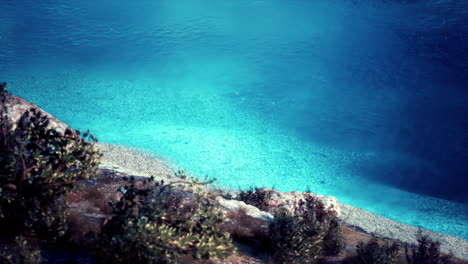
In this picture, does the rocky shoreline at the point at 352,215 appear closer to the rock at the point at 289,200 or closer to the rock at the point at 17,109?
the rock at the point at 289,200

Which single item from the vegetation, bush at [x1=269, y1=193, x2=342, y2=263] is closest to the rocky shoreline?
bush at [x1=269, y1=193, x2=342, y2=263]

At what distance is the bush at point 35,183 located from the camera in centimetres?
337

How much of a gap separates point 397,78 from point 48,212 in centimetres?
2059

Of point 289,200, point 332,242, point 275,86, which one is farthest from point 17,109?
point 275,86

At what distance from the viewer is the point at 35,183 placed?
337cm

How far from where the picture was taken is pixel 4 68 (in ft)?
59.3

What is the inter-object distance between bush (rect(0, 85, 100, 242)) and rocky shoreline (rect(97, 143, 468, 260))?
13.0 ft

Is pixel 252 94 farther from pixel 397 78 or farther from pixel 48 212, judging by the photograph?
pixel 48 212

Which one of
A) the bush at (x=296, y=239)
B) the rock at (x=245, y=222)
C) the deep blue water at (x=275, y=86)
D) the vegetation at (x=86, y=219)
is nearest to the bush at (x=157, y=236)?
the vegetation at (x=86, y=219)

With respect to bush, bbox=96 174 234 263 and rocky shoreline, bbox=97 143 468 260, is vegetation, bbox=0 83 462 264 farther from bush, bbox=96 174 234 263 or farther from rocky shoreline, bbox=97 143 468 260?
rocky shoreline, bbox=97 143 468 260

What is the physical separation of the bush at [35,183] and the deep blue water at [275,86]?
757 centimetres

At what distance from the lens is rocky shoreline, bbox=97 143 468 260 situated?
338 inches

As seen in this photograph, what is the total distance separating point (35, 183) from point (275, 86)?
16.5 metres

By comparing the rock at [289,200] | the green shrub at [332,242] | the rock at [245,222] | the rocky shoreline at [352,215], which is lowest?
the rocky shoreline at [352,215]
